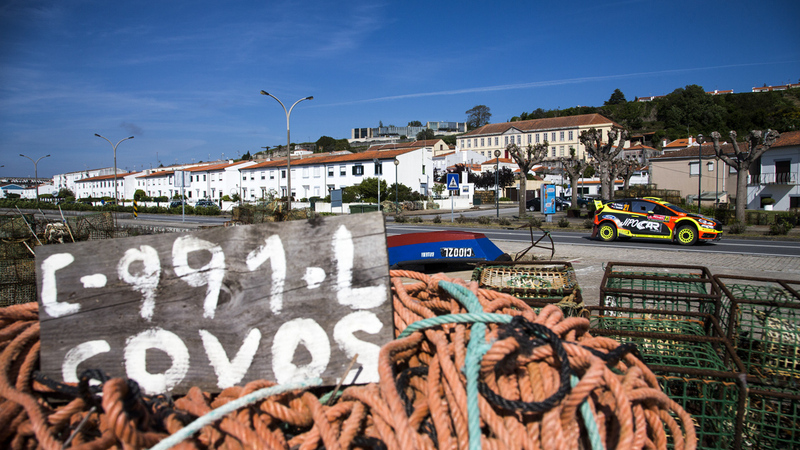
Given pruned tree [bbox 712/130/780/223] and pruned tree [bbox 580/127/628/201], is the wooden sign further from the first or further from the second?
pruned tree [bbox 580/127/628/201]

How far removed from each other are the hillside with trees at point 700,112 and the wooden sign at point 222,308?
8294 centimetres

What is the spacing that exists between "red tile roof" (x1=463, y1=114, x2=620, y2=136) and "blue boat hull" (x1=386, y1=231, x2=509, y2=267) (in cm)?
9022

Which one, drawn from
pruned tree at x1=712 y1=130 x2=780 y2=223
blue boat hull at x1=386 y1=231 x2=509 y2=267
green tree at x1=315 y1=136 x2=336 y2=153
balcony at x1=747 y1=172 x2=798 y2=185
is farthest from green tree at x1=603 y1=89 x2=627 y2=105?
blue boat hull at x1=386 y1=231 x2=509 y2=267

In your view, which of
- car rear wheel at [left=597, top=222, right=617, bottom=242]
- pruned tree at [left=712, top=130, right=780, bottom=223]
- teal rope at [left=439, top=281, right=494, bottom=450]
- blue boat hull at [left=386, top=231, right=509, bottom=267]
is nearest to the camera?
teal rope at [left=439, top=281, right=494, bottom=450]

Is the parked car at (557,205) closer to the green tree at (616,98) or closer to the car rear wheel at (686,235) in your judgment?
the car rear wheel at (686,235)

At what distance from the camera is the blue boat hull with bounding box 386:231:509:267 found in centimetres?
878

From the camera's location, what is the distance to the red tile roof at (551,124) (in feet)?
296

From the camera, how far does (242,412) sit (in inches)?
58.7

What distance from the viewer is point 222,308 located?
1810mm

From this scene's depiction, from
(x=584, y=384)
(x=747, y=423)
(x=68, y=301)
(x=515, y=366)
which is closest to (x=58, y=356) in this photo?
(x=68, y=301)

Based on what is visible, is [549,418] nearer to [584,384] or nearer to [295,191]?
[584,384]

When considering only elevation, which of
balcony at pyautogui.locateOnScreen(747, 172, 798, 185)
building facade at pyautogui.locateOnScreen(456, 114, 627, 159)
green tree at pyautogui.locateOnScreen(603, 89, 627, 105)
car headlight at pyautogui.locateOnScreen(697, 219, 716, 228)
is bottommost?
car headlight at pyautogui.locateOnScreen(697, 219, 716, 228)

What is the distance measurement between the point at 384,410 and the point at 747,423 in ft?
9.63

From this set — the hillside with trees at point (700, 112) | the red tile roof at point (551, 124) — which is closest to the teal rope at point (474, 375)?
the hillside with trees at point (700, 112)
